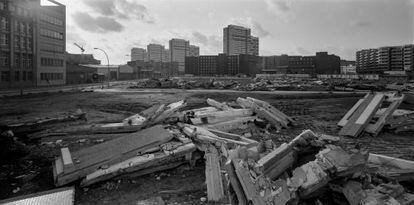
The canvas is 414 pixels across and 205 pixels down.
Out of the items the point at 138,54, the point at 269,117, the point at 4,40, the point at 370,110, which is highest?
the point at 138,54

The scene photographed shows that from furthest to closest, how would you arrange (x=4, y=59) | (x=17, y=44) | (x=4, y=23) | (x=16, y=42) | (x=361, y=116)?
1. (x=17, y=44)
2. (x=16, y=42)
3. (x=4, y=59)
4. (x=4, y=23)
5. (x=361, y=116)

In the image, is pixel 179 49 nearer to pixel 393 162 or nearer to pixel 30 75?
pixel 30 75

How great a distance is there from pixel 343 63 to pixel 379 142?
596 feet

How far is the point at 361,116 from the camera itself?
10430 millimetres

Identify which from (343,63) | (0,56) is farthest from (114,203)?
(343,63)

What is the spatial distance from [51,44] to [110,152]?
49035 millimetres

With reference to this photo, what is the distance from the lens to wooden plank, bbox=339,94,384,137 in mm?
9781

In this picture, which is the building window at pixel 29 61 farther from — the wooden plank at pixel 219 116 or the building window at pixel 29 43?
the wooden plank at pixel 219 116

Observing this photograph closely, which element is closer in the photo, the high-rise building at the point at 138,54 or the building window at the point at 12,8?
the building window at the point at 12,8

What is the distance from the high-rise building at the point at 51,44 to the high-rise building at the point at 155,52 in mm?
124815

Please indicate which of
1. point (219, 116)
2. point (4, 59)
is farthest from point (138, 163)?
point (4, 59)

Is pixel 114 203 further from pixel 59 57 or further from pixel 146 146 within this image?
pixel 59 57

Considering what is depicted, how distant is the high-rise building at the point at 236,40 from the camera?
150 metres

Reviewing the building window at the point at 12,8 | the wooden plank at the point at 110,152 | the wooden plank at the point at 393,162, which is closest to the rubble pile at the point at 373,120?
the wooden plank at the point at 393,162
